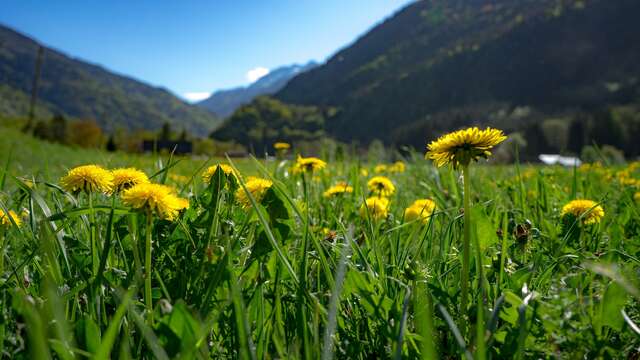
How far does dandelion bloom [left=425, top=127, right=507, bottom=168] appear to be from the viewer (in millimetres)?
785

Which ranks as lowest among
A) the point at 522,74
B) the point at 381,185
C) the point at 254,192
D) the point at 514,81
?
the point at 381,185

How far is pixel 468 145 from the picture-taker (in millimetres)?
798

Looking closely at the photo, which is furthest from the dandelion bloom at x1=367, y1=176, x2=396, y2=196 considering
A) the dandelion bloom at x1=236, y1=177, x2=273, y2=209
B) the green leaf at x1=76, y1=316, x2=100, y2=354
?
the green leaf at x1=76, y1=316, x2=100, y2=354

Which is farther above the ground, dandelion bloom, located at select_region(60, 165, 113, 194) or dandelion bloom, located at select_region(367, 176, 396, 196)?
dandelion bloom, located at select_region(60, 165, 113, 194)

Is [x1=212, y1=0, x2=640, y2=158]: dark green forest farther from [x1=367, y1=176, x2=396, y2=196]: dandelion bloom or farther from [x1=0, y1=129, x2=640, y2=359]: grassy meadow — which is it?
[x1=0, y1=129, x2=640, y2=359]: grassy meadow

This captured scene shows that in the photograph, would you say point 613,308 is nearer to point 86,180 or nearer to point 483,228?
point 483,228

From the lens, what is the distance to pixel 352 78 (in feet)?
640

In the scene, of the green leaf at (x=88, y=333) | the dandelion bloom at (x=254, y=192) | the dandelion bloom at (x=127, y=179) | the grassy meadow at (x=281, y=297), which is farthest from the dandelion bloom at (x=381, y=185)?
the green leaf at (x=88, y=333)

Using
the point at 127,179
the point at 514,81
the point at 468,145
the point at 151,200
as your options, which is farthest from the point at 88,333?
the point at 514,81

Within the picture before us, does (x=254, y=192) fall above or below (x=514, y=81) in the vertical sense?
below

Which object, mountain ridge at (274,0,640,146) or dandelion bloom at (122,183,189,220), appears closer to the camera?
dandelion bloom at (122,183,189,220)

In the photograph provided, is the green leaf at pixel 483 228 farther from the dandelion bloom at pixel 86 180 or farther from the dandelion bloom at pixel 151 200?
the dandelion bloom at pixel 86 180

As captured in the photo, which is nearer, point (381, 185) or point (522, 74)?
point (381, 185)

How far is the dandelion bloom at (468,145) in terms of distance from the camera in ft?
2.57
